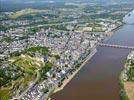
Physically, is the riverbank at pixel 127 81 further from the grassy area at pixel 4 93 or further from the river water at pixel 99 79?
the grassy area at pixel 4 93

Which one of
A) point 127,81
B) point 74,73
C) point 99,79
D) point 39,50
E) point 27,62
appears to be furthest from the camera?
point 39,50

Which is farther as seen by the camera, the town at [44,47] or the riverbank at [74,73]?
the town at [44,47]

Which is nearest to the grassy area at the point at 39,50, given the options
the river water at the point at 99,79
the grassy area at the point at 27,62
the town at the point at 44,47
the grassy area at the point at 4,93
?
the town at the point at 44,47

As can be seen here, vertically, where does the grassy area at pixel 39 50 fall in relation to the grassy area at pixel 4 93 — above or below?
above

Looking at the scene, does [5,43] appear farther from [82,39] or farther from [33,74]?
[33,74]

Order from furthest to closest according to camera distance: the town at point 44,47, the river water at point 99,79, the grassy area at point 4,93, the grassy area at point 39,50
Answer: the grassy area at point 39,50
the town at point 44,47
the river water at point 99,79
the grassy area at point 4,93

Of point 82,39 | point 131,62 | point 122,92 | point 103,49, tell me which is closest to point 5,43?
point 82,39

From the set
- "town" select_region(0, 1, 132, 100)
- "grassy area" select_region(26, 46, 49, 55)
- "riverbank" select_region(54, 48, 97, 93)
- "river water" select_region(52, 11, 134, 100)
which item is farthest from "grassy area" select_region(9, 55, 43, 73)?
"river water" select_region(52, 11, 134, 100)

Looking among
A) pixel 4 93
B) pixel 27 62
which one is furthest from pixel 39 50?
pixel 4 93

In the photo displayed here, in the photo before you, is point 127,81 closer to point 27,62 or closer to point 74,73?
point 74,73
